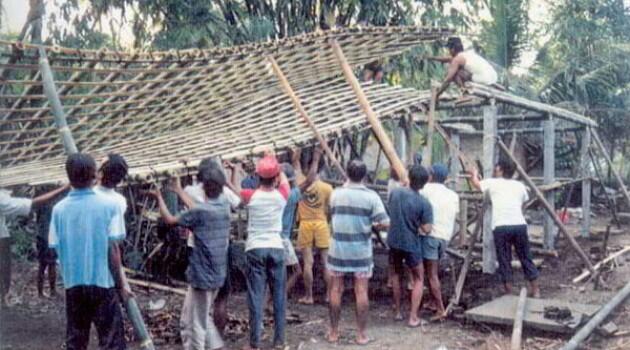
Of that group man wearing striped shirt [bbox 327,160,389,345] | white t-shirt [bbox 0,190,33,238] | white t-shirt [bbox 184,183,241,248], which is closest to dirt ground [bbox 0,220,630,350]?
man wearing striped shirt [bbox 327,160,389,345]

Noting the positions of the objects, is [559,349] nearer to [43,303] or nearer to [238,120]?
[238,120]

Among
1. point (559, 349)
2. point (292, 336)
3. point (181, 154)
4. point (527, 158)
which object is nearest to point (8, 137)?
point (181, 154)

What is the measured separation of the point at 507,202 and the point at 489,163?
1.06 meters

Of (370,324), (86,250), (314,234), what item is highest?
(86,250)

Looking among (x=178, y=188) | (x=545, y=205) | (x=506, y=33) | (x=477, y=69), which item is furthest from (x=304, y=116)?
(x=506, y=33)

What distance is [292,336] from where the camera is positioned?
18.9 ft

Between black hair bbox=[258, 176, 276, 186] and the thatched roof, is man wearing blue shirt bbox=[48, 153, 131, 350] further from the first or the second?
black hair bbox=[258, 176, 276, 186]

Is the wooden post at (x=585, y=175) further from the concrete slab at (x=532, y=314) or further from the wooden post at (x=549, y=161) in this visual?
the concrete slab at (x=532, y=314)

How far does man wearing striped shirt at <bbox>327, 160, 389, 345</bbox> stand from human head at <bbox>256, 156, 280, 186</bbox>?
0.61 meters

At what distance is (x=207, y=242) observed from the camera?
4.72 meters

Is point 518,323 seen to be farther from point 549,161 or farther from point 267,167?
point 549,161

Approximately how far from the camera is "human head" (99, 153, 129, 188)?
4059mm

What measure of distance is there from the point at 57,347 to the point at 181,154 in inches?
74.4

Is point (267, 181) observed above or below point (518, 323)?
above
